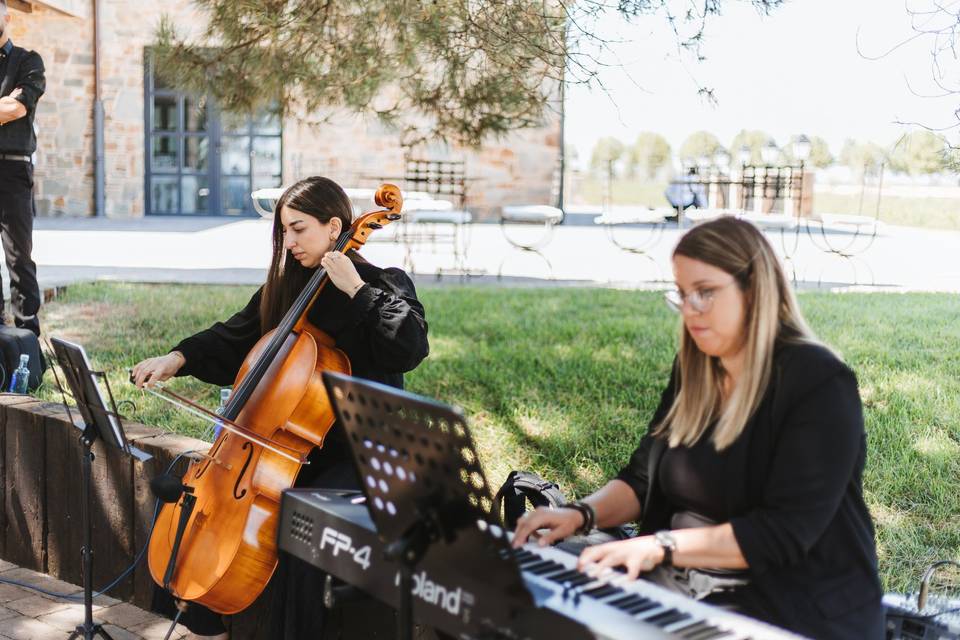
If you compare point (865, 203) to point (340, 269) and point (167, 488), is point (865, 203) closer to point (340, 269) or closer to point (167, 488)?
point (340, 269)

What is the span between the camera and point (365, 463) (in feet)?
6.12

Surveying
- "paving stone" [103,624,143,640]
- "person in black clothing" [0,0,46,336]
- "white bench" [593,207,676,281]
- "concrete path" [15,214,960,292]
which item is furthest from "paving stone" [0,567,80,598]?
"white bench" [593,207,676,281]

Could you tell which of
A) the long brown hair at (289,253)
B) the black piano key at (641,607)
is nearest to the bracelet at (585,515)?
the black piano key at (641,607)

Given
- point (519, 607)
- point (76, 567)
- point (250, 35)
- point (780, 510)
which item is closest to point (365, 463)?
point (519, 607)

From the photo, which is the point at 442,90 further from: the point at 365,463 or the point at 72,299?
the point at 365,463

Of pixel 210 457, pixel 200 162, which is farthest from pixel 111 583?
pixel 200 162

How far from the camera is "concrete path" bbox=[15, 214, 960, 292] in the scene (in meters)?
9.90

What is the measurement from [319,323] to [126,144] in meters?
15.8

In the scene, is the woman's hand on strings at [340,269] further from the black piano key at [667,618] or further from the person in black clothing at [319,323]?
the black piano key at [667,618]

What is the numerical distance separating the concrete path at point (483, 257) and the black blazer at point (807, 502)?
6.74 m

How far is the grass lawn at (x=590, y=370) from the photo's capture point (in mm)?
4148

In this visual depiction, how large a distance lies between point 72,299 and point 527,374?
13.1 feet

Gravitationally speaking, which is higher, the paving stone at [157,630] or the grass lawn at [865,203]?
the grass lawn at [865,203]

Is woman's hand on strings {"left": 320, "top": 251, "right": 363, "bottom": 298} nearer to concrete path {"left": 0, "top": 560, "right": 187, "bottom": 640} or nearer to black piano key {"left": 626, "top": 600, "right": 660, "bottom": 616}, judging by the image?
concrete path {"left": 0, "top": 560, "right": 187, "bottom": 640}
